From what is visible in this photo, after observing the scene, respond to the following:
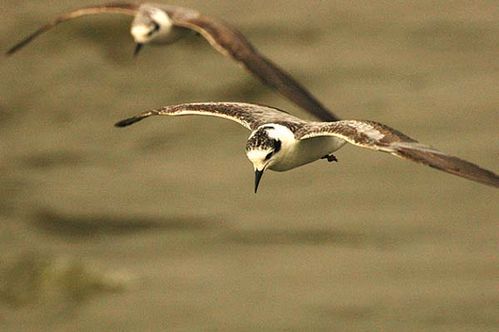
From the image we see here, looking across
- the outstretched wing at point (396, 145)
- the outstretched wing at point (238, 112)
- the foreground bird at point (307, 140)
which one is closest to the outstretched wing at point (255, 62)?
the outstretched wing at point (238, 112)

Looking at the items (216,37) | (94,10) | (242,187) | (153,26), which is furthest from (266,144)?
(242,187)

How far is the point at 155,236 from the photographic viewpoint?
14422mm

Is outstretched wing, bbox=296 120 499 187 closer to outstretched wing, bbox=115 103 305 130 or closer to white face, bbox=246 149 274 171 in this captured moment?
white face, bbox=246 149 274 171

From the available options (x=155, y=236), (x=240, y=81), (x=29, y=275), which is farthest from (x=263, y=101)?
(x=29, y=275)

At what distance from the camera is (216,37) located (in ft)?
30.8

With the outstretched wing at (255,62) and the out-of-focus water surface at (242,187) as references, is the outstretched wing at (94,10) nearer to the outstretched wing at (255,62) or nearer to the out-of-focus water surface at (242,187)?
the outstretched wing at (255,62)

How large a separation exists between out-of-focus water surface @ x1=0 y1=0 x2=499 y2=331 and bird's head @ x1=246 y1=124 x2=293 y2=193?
240 inches

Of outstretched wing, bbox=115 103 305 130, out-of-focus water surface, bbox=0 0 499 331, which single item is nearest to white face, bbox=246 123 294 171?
outstretched wing, bbox=115 103 305 130

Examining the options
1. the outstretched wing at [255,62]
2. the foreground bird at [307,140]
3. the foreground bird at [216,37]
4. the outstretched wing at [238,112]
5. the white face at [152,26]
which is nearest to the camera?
the foreground bird at [307,140]

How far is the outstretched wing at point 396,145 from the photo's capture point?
6.57 metres

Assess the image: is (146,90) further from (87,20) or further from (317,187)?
(317,187)

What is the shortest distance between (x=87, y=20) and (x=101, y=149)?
4.02ft

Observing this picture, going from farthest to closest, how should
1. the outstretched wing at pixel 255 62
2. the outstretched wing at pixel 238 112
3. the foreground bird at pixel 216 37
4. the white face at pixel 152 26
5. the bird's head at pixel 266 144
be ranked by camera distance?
the white face at pixel 152 26 < the foreground bird at pixel 216 37 < the outstretched wing at pixel 255 62 < the outstretched wing at pixel 238 112 < the bird's head at pixel 266 144

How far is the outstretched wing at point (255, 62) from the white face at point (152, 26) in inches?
21.1
